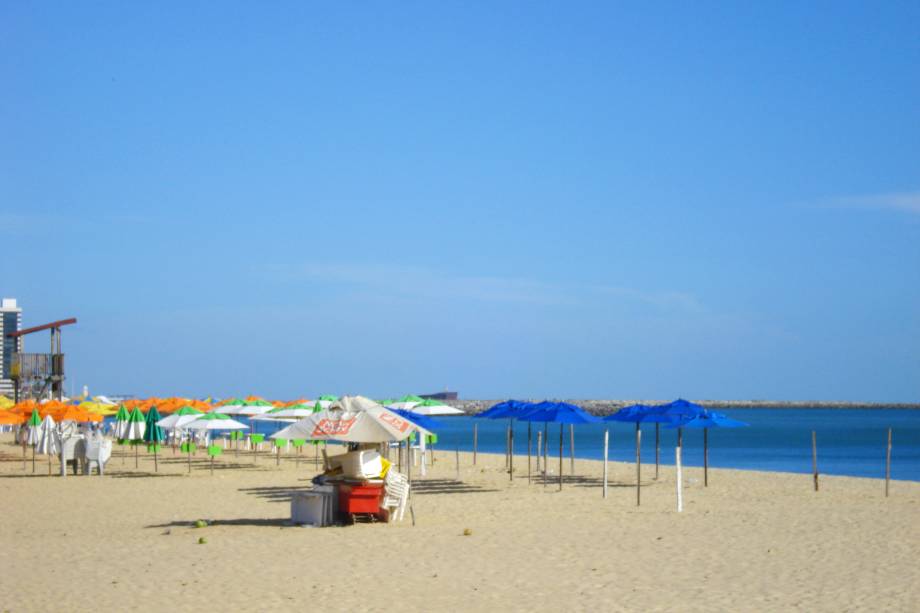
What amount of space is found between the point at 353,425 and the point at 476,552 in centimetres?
334

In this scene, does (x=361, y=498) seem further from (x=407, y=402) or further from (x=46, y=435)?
(x=46, y=435)

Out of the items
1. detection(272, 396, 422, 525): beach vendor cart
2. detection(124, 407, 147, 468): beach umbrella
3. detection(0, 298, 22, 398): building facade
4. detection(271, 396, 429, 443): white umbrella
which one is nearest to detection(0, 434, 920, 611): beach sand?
detection(272, 396, 422, 525): beach vendor cart

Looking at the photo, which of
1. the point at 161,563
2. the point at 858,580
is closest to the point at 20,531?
the point at 161,563

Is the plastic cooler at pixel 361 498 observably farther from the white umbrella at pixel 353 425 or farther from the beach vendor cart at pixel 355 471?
the white umbrella at pixel 353 425

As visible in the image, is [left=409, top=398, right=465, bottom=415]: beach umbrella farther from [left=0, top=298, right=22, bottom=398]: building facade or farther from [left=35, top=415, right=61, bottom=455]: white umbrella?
[left=0, top=298, right=22, bottom=398]: building facade

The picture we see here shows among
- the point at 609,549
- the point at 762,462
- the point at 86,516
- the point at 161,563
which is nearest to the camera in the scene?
the point at 161,563

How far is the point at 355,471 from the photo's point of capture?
16.5m

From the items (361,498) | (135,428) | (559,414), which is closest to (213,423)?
(135,428)

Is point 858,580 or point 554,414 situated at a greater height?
point 554,414

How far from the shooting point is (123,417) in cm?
3303

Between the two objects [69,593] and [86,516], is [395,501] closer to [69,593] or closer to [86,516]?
[86,516]

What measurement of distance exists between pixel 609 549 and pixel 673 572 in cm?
181

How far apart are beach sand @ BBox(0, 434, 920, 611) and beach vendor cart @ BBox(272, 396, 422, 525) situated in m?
0.45

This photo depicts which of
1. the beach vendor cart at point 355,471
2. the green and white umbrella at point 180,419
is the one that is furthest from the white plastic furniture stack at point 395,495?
the green and white umbrella at point 180,419
